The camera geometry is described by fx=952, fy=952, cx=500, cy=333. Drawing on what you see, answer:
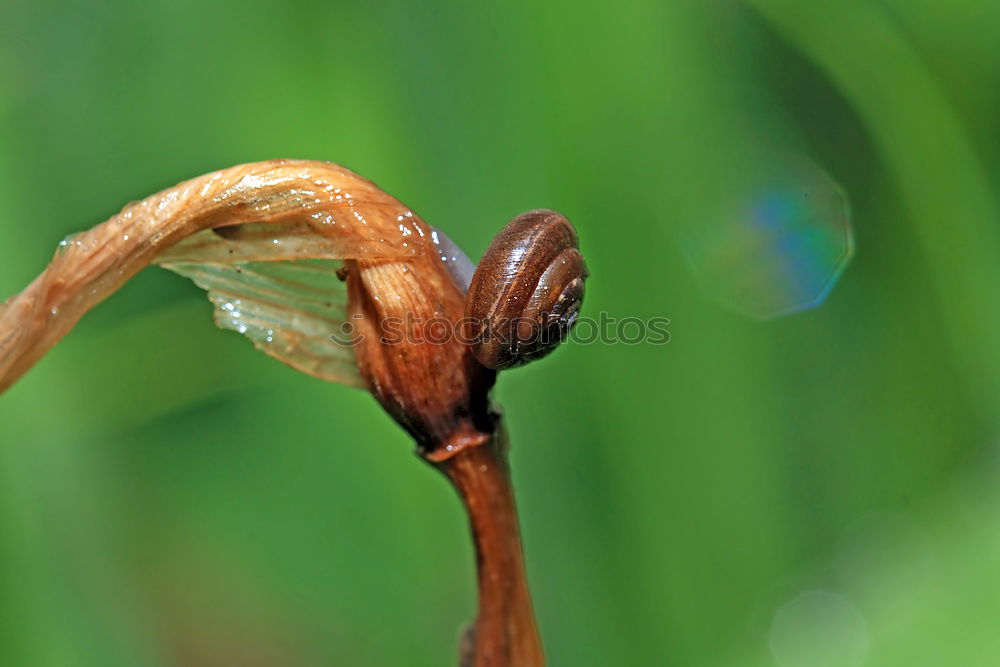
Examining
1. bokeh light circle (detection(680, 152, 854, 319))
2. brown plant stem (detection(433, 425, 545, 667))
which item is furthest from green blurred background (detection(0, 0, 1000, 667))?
brown plant stem (detection(433, 425, 545, 667))

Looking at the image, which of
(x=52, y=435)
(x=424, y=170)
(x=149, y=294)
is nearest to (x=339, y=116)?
(x=424, y=170)

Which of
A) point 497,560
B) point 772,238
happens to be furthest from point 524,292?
point 772,238

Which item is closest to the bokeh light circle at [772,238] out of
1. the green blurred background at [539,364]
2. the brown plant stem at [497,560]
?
the green blurred background at [539,364]

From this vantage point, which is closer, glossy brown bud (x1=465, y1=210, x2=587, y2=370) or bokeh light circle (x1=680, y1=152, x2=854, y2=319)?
glossy brown bud (x1=465, y1=210, x2=587, y2=370)

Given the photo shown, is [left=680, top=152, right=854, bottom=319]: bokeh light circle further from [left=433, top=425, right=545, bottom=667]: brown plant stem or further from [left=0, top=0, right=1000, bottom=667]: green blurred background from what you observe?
[left=433, top=425, right=545, bottom=667]: brown plant stem

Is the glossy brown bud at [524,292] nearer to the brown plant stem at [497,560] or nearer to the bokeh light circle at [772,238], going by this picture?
the brown plant stem at [497,560]

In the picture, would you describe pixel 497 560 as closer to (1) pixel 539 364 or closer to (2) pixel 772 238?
(1) pixel 539 364
